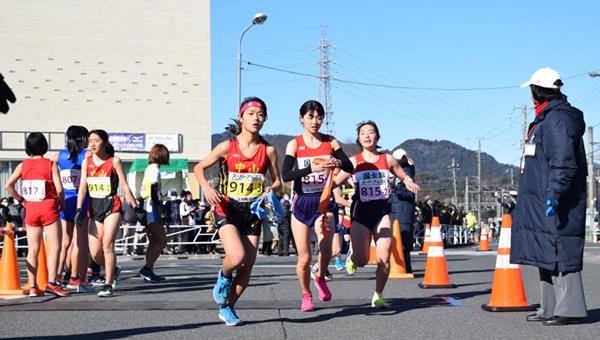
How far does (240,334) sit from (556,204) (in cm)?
274

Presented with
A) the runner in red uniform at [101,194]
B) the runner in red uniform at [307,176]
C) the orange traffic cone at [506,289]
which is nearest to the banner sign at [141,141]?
the runner in red uniform at [101,194]

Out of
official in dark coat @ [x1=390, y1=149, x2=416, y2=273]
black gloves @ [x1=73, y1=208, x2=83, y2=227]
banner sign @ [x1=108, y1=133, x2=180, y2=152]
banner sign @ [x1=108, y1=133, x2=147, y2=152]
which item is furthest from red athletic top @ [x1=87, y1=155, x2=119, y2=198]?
banner sign @ [x1=108, y1=133, x2=147, y2=152]

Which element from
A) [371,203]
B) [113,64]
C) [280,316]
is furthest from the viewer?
[113,64]

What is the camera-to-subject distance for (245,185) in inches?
324

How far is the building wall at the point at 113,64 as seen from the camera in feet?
197

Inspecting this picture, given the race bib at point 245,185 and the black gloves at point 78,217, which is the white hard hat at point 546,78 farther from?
the black gloves at point 78,217

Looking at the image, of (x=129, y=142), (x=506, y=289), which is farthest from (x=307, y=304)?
(x=129, y=142)

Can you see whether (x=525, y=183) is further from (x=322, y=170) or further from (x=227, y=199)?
(x=227, y=199)

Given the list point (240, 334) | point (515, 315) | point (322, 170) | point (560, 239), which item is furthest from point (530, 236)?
point (240, 334)

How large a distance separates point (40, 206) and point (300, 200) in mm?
3569

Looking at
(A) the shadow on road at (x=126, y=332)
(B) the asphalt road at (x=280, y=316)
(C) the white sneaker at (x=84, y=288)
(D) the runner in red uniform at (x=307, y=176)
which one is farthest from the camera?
(C) the white sneaker at (x=84, y=288)

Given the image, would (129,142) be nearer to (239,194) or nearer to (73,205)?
(73,205)

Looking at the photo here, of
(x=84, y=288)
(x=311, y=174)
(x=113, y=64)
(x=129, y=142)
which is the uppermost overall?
(x=113, y=64)

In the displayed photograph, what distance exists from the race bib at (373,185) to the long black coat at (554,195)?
2015mm
